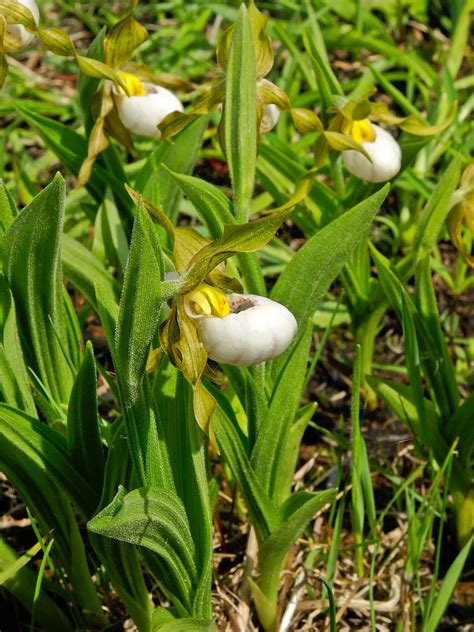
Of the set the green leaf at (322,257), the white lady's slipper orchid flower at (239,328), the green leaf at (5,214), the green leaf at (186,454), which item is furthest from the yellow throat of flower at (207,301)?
the green leaf at (5,214)

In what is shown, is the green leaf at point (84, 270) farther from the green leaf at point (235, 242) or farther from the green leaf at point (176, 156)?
the green leaf at point (235, 242)

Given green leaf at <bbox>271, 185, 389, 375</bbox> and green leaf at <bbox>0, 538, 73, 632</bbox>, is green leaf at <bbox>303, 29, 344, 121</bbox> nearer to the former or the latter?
green leaf at <bbox>271, 185, 389, 375</bbox>

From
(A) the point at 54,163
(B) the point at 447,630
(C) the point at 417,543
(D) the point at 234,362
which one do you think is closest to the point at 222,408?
(D) the point at 234,362

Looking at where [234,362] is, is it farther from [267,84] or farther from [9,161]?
[9,161]

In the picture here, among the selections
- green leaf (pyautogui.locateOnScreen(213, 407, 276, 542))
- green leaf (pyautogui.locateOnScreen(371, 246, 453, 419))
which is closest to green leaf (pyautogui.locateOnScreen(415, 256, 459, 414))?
green leaf (pyautogui.locateOnScreen(371, 246, 453, 419))

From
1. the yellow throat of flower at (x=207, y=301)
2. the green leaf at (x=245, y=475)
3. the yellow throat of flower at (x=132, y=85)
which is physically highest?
the yellow throat of flower at (x=132, y=85)

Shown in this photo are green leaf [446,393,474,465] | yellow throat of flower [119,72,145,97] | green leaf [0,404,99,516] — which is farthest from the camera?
yellow throat of flower [119,72,145,97]
